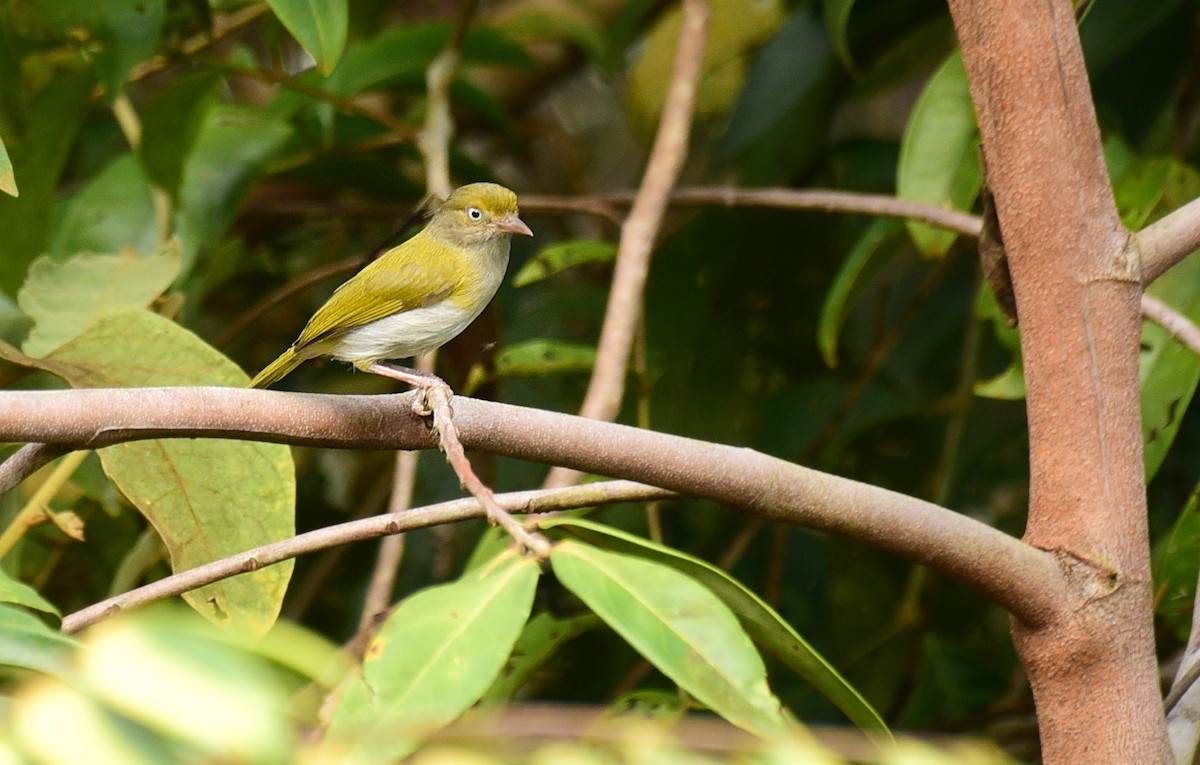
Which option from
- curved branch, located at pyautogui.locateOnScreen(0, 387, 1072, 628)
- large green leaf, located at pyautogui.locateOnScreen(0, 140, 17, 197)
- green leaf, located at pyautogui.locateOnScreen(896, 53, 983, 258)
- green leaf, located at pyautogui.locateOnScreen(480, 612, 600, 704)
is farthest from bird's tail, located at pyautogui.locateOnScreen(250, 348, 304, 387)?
green leaf, located at pyautogui.locateOnScreen(896, 53, 983, 258)

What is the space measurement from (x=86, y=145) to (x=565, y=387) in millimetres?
1738

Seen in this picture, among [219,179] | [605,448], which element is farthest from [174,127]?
[605,448]

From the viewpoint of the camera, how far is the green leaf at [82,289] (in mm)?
1946

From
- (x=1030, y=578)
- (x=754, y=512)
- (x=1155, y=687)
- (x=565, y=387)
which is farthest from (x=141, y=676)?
(x=565, y=387)

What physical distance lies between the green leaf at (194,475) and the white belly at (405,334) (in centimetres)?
46

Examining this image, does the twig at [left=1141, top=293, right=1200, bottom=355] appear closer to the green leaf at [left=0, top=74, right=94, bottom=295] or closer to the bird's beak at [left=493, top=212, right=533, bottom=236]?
the bird's beak at [left=493, top=212, right=533, bottom=236]

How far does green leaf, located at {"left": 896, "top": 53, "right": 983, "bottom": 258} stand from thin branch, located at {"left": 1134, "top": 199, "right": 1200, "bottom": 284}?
0.78m

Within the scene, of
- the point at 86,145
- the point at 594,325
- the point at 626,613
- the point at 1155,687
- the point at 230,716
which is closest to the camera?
the point at 230,716

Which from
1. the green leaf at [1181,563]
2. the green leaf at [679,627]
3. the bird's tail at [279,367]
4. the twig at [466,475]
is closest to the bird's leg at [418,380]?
the twig at [466,475]

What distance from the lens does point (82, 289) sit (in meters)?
2.06

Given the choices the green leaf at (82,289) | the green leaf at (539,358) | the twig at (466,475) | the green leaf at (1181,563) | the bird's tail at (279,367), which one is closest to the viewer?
the twig at (466,475)

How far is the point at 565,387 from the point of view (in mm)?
2934

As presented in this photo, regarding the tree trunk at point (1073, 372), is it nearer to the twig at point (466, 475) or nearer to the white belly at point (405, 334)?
the twig at point (466, 475)

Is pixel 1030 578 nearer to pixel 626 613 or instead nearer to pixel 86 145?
pixel 626 613
